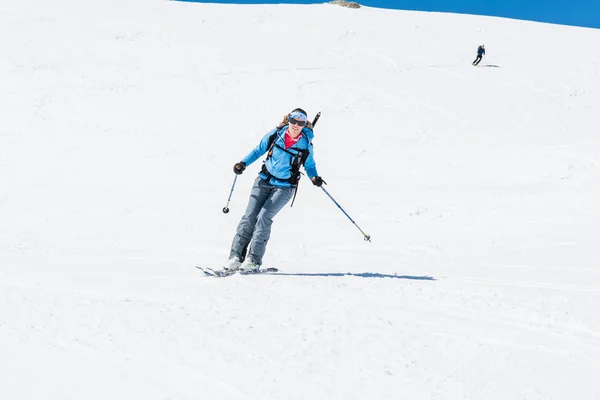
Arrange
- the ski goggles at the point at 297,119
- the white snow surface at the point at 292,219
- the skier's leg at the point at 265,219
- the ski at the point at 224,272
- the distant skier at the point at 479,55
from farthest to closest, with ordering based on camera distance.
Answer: the distant skier at the point at 479,55 → the skier's leg at the point at 265,219 → the ski goggles at the point at 297,119 → the ski at the point at 224,272 → the white snow surface at the point at 292,219

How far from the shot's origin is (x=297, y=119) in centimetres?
595

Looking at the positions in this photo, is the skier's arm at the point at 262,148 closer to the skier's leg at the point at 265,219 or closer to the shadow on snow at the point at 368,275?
the skier's leg at the point at 265,219

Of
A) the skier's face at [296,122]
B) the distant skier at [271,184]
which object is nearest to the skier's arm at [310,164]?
the distant skier at [271,184]

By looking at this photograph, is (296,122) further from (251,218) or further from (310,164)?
(251,218)

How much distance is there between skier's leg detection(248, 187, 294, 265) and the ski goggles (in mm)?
732

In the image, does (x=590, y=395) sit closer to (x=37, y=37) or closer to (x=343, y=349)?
(x=343, y=349)

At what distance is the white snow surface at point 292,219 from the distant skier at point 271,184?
51 cm

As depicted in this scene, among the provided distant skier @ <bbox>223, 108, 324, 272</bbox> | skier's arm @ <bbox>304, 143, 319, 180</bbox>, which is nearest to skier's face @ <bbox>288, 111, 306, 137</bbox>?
distant skier @ <bbox>223, 108, 324, 272</bbox>

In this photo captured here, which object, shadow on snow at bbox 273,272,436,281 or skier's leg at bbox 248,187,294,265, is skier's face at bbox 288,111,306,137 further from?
shadow on snow at bbox 273,272,436,281

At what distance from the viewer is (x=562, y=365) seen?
3373 mm

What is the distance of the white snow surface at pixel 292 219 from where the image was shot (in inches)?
126

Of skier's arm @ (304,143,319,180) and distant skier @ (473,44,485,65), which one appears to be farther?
distant skier @ (473,44,485,65)

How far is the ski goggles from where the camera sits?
19.5ft

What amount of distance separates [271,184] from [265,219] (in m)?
0.39
